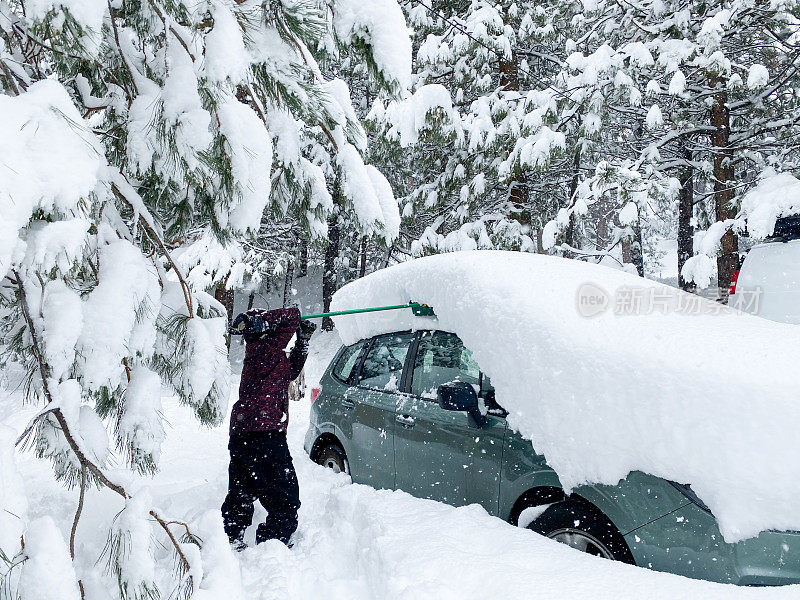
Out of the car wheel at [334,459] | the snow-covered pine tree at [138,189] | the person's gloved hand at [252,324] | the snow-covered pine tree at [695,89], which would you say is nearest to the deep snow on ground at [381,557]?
the car wheel at [334,459]

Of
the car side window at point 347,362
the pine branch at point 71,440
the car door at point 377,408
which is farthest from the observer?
the car side window at point 347,362

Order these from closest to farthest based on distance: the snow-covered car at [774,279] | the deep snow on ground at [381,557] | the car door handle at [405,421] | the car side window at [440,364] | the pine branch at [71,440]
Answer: the pine branch at [71,440] → the deep snow on ground at [381,557] → the car side window at [440,364] → the car door handle at [405,421] → the snow-covered car at [774,279]

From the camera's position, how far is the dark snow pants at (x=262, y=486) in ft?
12.4

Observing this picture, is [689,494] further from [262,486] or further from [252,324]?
[252,324]

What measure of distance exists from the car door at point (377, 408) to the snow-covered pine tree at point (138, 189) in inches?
69.1

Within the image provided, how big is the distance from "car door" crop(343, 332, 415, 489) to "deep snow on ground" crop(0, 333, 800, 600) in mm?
193

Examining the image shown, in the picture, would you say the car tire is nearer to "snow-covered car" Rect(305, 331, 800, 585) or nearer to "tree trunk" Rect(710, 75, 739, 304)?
"snow-covered car" Rect(305, 331, 800, 585)

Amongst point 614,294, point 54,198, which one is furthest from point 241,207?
point 614,294

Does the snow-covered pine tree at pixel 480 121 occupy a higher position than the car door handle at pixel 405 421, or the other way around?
the snow-covered pine tree at pixel 480 121

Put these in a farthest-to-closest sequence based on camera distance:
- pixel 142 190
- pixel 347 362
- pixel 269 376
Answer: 1. pixel 347 362
2. pixel 269 376
3. pixel 142 190

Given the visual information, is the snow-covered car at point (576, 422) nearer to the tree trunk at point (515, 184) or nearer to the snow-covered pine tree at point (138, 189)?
the snow-covered pine tree at point (138, 189)

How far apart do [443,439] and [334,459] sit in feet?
5.76

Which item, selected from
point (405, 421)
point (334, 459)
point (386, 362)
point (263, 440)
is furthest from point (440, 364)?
point (334, 459)

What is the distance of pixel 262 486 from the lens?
12.5 feet
